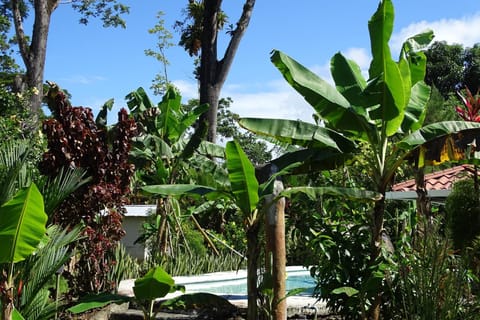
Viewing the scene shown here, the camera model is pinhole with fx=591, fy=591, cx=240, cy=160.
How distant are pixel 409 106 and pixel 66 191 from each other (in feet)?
15.2

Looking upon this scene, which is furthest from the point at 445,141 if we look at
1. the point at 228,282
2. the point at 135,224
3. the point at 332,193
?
the point at 135,224

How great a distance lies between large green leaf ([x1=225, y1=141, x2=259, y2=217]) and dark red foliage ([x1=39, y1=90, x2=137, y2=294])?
7.86 ft

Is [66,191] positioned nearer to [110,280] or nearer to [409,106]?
[110,280]

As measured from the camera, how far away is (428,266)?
5.54m

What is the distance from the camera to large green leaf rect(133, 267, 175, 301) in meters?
6.14

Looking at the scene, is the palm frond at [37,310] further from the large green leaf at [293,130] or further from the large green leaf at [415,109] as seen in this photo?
the large green leaf at [415,109]

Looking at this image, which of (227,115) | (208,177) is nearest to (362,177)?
(208,177)

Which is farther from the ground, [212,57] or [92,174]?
[212,57]

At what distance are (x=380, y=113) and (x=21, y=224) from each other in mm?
4449

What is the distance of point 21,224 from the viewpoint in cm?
469

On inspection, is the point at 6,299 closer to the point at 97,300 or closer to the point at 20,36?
the point at 97,300

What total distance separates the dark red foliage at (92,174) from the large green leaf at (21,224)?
10.5 ft

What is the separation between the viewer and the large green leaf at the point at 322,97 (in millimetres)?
7508

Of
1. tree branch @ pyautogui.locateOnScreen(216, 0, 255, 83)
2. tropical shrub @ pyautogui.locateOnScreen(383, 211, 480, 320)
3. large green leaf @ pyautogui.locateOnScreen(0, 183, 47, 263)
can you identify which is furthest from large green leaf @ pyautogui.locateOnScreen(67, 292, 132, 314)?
tree branch @ pyautogui.locateOnScreen(216, 0, 255, 83)
